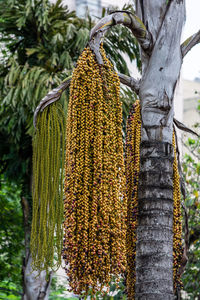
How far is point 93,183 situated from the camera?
9.48ft

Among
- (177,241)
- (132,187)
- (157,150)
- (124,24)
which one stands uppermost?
(124,24)

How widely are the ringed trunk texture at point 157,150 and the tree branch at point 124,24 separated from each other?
0.06 m

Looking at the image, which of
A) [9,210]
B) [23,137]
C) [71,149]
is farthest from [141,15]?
[9,210]

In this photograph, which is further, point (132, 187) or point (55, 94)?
point (55, 94)

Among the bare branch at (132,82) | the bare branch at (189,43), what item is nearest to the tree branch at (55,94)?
Result: the bare branch at (132,82)

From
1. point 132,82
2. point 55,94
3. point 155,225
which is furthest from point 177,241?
point 55,94

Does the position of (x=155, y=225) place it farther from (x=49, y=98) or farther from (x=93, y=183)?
(x=49, y=98)

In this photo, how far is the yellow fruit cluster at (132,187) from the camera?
130 inches

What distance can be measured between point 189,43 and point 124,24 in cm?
54

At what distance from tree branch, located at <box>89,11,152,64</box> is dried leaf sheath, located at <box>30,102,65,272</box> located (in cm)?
67

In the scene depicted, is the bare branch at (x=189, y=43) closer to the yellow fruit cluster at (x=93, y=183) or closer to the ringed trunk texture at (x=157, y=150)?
the ringed trunk texture at (x=157, y=150)

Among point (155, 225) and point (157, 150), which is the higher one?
point (157, 150)

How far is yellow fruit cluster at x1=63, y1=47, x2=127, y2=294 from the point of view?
281 centimetres

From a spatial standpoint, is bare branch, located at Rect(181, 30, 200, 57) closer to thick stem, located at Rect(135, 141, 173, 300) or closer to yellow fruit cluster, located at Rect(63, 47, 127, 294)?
yellow fruit cluster, located at Rect(63, 47, 127, 294)
